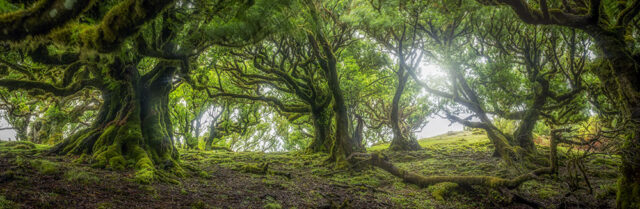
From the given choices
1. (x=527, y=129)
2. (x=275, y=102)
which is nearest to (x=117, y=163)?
(x=275, y=102)

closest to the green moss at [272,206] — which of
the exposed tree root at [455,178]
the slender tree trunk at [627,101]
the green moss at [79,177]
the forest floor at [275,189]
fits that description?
the forest floor at [275,189]

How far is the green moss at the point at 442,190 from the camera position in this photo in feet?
26.0

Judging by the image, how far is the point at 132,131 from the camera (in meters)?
8.46

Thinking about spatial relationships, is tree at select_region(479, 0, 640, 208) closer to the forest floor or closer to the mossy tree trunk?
the forest floor

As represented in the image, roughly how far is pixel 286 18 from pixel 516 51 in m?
10.0

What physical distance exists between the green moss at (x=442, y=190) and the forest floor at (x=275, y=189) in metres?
0.03

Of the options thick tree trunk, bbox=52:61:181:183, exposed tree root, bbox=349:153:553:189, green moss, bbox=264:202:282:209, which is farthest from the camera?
thick tree trunk, bbox=52:61:181:183

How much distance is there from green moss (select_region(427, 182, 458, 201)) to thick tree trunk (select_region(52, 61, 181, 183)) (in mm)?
7854

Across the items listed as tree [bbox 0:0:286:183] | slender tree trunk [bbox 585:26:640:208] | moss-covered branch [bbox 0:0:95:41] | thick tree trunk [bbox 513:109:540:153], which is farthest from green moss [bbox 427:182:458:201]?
moss-covered branch [bbox 0:0:95:41]

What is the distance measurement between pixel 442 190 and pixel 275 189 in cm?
514

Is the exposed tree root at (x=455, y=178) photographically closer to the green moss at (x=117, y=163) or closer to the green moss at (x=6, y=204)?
the green moss at (x=117, y=163)

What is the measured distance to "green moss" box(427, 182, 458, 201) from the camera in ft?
26.0

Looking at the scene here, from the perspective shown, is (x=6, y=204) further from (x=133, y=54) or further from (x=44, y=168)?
(x=133, y=54)

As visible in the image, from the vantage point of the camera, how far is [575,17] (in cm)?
590
